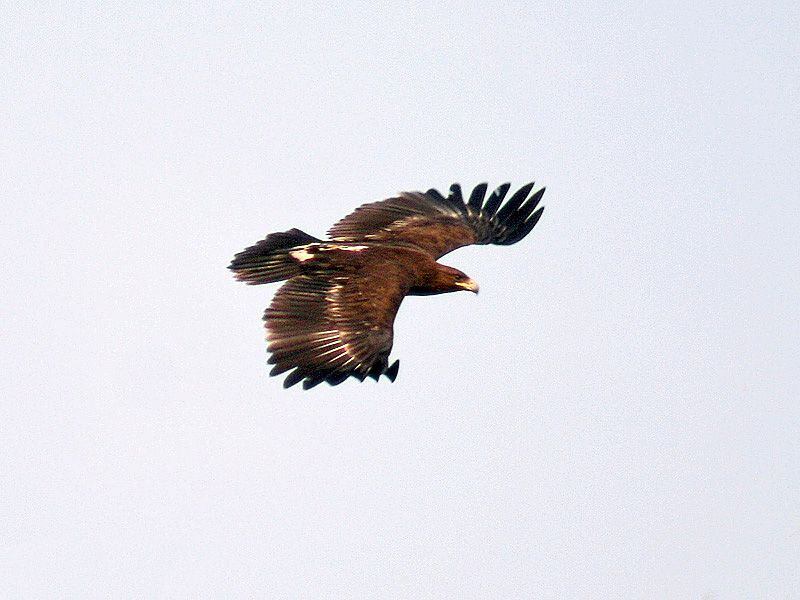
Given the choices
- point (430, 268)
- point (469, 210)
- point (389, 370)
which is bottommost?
point (389, 370)

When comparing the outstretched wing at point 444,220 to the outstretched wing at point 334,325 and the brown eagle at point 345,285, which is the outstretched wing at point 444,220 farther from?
the outstretched wing at point 334,325

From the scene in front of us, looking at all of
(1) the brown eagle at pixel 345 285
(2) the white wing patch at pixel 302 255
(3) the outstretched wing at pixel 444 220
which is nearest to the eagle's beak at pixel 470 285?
(1) the brown eagle at pixel 345 285

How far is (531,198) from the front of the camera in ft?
56.5

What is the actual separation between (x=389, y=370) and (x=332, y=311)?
81cm

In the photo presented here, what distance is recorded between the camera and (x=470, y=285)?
1523cm

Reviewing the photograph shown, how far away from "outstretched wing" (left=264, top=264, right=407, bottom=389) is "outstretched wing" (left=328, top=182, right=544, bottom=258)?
1449 mm

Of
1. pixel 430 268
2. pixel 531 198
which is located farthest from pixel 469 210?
pixel 430 268

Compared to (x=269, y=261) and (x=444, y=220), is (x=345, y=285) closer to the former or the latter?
(x=269, y=261)

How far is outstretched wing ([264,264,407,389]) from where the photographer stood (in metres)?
13.7

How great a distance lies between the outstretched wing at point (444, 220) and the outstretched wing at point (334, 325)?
4.75ft

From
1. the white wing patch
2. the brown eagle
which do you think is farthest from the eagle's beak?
the white wing patch

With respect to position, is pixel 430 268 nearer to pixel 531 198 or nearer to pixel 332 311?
pixel 332 311

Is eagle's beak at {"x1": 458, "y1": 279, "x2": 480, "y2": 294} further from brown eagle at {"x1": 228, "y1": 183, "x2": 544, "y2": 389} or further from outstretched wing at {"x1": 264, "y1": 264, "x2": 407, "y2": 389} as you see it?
outstretched wing at {"x1": 264, "y1": 264, "x2": 407, "y2": 389}

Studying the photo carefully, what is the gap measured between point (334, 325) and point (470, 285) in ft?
6.15
